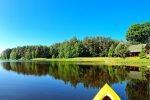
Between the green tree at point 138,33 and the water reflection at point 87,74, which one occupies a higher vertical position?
Result: the green tree at point 138,33

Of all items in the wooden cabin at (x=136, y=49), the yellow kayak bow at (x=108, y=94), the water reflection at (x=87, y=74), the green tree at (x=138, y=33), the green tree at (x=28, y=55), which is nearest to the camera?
the yellow kayak bow at (x=108, y=94)

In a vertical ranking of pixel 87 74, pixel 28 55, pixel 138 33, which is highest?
pixel 138 33

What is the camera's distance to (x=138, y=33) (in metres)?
119

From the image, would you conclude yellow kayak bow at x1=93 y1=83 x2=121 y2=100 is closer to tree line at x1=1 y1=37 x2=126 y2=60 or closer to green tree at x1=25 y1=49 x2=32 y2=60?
tree line at x1=1 y1=37 x2=126 y2=60

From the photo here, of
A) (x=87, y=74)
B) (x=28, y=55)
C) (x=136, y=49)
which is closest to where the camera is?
(x=87, y=74)

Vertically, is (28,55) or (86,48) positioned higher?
(86,48)

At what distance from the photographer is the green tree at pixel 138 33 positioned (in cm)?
11950

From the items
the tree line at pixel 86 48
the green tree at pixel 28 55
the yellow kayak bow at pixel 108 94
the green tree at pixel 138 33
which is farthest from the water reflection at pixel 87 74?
the green tree at pixel 28 55

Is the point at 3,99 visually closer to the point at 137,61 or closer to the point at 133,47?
the point at 137,61

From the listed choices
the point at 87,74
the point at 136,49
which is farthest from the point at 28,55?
the point at 87,74

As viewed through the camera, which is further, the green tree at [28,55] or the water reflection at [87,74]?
the green tree at [28,55]

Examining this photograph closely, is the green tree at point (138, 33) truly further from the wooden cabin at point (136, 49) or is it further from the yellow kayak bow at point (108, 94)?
the yellow kayak bow at point (108, 94)

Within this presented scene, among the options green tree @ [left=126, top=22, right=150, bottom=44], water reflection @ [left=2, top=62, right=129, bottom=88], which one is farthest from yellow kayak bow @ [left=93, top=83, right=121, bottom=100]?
green tree @ [left=126, top=22, right=150, bottom=44]

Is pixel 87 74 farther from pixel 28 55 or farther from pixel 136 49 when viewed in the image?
pixel 28 55
